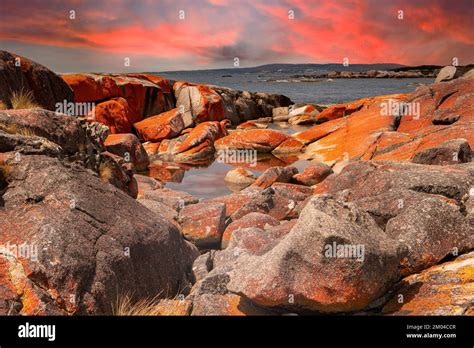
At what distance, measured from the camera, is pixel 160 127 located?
3828 centimetres

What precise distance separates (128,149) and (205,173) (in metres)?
4.99

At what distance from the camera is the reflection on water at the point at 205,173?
81.2ft

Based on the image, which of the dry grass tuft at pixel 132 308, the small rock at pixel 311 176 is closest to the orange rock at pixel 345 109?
the small rock at pixel 311 176

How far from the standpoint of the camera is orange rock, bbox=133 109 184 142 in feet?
124

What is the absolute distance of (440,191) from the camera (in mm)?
9258

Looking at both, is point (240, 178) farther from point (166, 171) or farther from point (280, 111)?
point (280, 111)

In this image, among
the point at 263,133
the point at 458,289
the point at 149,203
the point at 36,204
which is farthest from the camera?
the point at 263,133

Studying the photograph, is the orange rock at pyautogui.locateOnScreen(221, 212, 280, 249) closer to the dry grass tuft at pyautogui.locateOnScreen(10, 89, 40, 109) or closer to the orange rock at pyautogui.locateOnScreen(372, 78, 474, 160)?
the dry grass tuft at pyautogui.locateOnScreen(10, 89, 40, 109)

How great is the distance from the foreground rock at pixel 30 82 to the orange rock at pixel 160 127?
2018cm

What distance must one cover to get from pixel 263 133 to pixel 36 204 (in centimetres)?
2964

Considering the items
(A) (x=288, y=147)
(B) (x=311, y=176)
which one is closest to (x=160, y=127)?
(A) (x=288, y=147)
